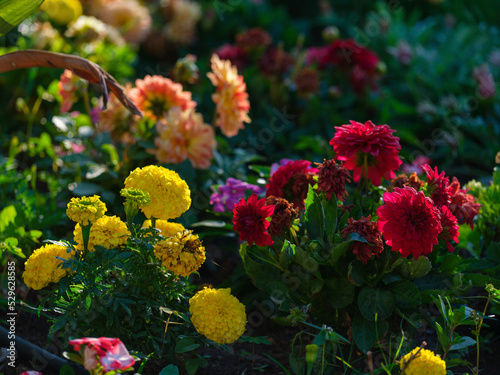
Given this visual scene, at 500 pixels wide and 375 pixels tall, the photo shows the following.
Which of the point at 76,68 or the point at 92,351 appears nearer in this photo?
the point at 92,351

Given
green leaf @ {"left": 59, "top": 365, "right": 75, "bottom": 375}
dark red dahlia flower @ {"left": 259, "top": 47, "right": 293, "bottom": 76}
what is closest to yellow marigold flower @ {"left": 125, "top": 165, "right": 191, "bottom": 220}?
green leaf @ {"left": 59, "top": 365, "right": 75, "bottom": 375}

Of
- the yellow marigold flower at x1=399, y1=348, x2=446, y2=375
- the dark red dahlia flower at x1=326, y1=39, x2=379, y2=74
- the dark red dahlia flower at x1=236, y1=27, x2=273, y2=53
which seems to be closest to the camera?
the yellow marigold flower at x1=399, y1=348, x2=446, y2=375

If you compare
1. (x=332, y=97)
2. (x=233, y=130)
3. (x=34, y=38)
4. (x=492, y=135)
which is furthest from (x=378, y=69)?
(x=34, y=38)

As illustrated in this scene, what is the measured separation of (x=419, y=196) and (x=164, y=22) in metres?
3.92

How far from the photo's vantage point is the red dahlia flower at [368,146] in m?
1.69

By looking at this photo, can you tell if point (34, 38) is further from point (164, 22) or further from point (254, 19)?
point (254, 19)

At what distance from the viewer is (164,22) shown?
16.3 ft

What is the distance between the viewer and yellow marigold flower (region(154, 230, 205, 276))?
1.56 meters

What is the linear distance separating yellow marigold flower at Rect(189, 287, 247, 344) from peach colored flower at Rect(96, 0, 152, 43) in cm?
322

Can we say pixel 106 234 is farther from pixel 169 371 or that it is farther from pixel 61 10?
pixel 61 10

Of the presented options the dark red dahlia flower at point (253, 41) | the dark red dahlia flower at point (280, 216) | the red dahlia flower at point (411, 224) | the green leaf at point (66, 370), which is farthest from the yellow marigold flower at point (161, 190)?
the dark red dahlia flower at point (253, 41)

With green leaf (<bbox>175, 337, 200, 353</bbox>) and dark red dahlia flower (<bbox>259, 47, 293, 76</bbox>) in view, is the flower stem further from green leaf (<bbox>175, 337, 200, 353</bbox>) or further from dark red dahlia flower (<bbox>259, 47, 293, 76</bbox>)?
dark red dahlia flower (<bbox>259, 47, 293, 76</bbox>)

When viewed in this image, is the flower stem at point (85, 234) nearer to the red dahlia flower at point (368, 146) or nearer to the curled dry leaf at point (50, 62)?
the curled dry leaf at point (50, 62)

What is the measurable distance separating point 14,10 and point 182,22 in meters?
2.91
